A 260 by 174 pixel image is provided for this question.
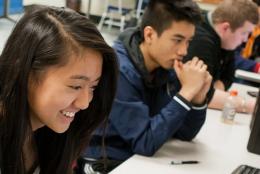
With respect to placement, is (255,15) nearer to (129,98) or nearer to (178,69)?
(178,69)

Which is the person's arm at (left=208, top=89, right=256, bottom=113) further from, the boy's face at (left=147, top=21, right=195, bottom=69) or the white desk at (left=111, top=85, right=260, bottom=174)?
the boy's face at (left=147, top=21, right=195, bottom=69)

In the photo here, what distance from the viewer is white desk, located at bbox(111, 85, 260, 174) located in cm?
140

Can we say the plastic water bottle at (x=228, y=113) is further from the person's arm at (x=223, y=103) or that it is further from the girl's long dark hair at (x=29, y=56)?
the girl's long dark hair at (x=29, y=56)

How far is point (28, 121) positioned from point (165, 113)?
618 mm

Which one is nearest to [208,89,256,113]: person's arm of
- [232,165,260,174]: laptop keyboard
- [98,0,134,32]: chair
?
[232,165,260,174]: laptop keyboard

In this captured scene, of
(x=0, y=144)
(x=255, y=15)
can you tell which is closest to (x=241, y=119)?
(x=255, y=15)

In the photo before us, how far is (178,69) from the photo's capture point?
167cm

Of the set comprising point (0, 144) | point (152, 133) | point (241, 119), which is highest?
point (0, 144)

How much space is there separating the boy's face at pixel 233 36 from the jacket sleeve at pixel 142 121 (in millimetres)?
930

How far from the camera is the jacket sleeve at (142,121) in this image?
1.50m

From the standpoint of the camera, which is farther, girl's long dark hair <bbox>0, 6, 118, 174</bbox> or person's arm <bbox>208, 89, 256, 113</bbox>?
person's arm <bbox>208, 89, 256, 113</bbox>

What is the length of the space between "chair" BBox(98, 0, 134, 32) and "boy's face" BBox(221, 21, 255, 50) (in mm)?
4703

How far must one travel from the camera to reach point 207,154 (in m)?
1.57

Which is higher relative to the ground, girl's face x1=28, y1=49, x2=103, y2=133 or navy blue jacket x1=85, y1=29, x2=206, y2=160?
girl's face x1=28, y1=49, x2=103, y2=133
